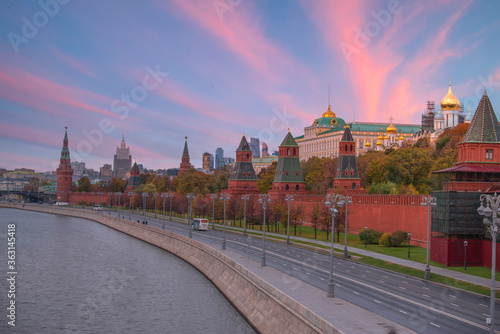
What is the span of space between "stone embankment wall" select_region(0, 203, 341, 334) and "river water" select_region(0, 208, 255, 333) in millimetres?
801

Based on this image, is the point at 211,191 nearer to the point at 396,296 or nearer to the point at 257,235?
the point at 257,235

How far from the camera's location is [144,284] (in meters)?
43.0

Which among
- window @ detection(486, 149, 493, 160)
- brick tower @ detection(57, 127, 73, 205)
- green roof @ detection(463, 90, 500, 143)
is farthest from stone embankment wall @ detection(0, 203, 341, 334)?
brick tower @ detection(57, 127, 73, 205)

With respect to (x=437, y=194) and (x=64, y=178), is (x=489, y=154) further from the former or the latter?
(x=64, y=178)

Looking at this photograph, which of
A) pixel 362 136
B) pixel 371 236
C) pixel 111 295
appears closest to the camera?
pixel 111 295

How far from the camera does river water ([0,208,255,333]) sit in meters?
30.5

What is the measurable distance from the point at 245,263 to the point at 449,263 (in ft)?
54.0

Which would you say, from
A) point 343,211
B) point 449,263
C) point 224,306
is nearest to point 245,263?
point 224,306

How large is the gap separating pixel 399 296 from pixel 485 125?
25.2 meters

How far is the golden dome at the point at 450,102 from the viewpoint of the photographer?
149 metres

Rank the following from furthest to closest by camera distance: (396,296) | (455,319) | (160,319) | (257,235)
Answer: (257,235)
(160,319)
(396,296)
(455,319)

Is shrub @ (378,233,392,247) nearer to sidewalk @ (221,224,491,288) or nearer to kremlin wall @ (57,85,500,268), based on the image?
kremlin wall @ (57,85,500,268)


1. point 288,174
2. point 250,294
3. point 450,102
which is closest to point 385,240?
point 250,294

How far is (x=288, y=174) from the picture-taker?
335 feet
